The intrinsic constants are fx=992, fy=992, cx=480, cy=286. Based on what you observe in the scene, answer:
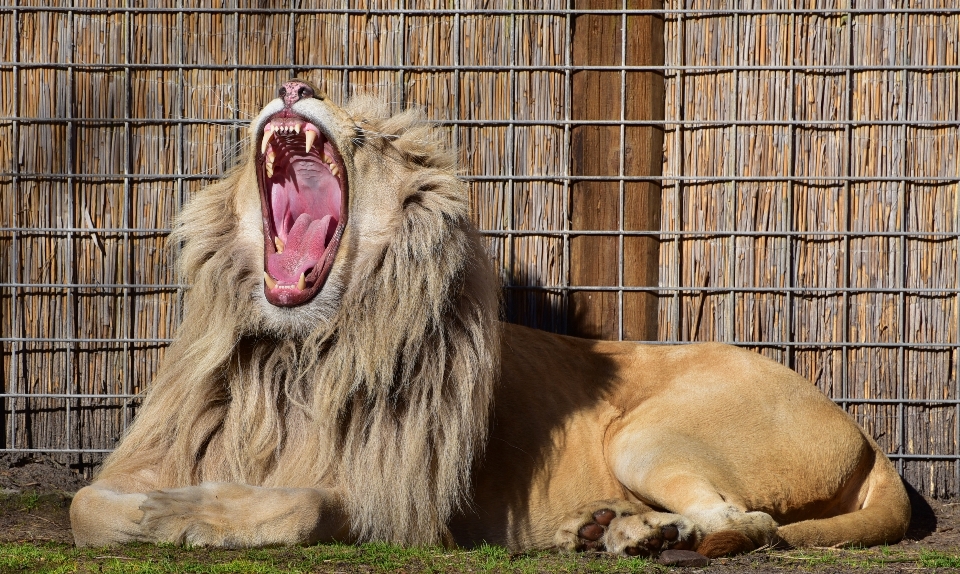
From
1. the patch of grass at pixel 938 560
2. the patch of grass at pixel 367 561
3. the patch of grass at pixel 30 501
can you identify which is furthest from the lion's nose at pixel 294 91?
the patch of grass at pixel 938 560

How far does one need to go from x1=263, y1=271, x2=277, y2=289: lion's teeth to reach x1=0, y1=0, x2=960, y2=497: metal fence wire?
1.57 metres

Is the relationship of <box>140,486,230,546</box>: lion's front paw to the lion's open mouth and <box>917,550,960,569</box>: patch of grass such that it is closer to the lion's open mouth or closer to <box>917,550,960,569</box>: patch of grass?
the lion's open mouth

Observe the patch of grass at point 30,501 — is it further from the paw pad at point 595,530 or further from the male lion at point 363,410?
the paw pad at point 595,530

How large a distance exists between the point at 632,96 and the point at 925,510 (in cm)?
248

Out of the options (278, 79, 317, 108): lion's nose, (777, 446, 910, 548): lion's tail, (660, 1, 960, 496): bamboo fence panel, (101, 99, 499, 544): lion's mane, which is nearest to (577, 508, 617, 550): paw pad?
(101, 99, 499, 544): lion's mane

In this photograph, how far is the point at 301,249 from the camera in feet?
12.2

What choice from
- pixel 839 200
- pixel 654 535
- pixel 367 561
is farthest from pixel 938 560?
pixel 839 200

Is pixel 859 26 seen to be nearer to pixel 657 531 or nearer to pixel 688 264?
pixel 688 264

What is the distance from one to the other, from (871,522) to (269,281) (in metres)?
2.46

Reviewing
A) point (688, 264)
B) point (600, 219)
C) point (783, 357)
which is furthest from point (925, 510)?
point (600, 219)

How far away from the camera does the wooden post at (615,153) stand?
4.98m

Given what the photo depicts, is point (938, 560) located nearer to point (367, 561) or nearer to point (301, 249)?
point (367, 561)

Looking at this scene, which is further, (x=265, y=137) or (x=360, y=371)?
(x=265, y=137)

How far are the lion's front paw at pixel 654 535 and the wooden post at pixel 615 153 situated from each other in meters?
1.74
